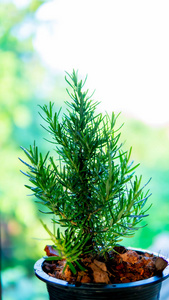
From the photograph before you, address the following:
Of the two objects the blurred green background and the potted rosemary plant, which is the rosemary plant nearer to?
the potted rosemary plant

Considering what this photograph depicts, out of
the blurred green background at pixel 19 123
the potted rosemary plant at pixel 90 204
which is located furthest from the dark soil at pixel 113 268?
the blurred green background at pixel 19 123

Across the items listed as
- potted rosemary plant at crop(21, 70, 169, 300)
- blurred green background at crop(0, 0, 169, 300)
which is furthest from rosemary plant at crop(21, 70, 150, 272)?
blurred green background at crop(0, 0, 169, 300)

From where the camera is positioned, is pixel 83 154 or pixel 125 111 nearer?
pixel 83 154

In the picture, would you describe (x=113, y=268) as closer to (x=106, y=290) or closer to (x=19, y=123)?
(x=106, y=290)

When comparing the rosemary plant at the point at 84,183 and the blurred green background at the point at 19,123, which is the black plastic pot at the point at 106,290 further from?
the blurred green background at the point at 19,123

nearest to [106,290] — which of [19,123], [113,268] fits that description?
[113,268]

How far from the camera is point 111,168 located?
472 millimetres

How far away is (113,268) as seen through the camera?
548 millimetres

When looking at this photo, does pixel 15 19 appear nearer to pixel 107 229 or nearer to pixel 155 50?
pixel 155 50

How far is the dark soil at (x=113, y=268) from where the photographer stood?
1.64 ft

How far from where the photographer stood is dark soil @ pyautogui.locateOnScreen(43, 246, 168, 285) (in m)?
0.50

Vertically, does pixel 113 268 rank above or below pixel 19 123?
below

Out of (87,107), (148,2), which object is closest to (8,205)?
(148,2)

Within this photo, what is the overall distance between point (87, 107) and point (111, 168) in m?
0.14
